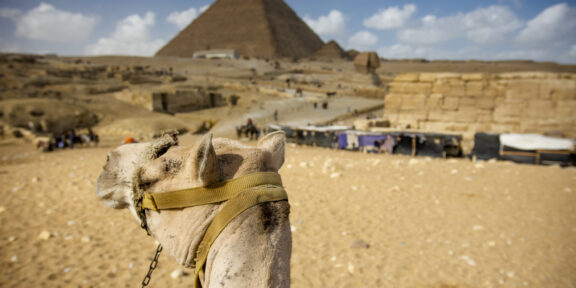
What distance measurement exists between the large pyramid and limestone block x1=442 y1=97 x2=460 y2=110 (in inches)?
2841

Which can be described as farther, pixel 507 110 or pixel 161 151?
pixel 507 110

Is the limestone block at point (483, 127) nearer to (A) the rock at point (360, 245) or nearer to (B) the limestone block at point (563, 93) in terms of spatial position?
(B) the limestone block at point (563, 93)

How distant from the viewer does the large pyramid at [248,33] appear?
87.9m

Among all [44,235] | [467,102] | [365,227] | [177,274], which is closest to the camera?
[177,274]

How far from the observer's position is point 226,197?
1062mm

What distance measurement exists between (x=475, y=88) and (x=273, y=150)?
43.6ft

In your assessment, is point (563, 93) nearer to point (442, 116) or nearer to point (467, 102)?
point (467, 102)

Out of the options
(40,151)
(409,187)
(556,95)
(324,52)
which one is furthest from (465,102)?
(324,52)

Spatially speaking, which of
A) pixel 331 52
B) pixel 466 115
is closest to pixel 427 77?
pixel 466 115

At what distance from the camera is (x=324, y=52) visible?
88438 millimetres

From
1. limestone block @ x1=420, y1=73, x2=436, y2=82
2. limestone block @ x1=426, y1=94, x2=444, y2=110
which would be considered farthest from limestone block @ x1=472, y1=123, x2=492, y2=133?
limestone block @ x1=420, y1=73, x2=436, y2=82

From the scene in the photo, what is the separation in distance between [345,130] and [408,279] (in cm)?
832

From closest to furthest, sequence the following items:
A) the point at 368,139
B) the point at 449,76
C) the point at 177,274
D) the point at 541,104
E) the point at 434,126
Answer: the point at 177,274, the point at 368,139, the point at 541,104, the point at 449,76, the point at 434,126

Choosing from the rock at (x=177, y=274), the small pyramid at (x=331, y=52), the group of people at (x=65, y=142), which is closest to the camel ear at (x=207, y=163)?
the rock at (x=177, y=274)
